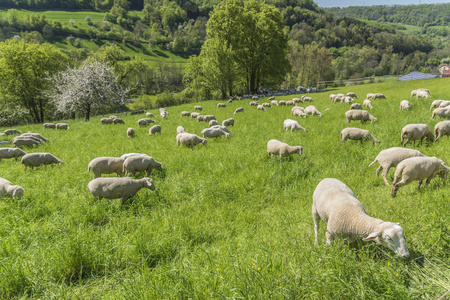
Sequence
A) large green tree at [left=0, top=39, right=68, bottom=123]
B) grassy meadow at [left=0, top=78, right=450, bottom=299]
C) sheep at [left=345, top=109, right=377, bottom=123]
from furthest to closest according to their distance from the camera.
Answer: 1. large green tree at [left=0, top=39, right=68, bottom=123]
2. sheep at [left=345, top=109, right=377, bottom=123]
3. grassy meadow at [left=0, top=78, right=450, bottom=299]

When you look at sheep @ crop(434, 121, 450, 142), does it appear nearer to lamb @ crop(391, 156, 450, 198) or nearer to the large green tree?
lamb @ crop(391, 156, 450, 198)

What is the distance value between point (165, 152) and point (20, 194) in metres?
5.27

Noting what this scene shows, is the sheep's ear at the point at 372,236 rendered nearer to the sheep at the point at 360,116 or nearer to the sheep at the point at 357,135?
the sheep at the point at 357,135

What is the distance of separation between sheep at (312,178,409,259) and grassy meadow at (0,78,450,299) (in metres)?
0.22

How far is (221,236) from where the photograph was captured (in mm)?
4531

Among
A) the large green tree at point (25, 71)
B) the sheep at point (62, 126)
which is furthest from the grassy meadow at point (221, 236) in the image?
the large green tree at point (25, 71)

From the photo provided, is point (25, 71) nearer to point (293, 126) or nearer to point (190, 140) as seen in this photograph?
point (190, 140)

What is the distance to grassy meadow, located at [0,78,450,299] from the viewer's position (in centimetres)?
277

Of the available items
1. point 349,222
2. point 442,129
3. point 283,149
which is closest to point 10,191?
point 349,222

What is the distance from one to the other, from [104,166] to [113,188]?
240 cm

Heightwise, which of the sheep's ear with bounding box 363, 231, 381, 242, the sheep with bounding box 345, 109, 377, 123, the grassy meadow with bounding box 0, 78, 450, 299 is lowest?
the grassy meadow with bounding box 0, 78, 450, 299

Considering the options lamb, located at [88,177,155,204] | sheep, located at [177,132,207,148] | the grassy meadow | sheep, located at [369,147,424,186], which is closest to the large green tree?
sheep, located at [177,132,207,148]

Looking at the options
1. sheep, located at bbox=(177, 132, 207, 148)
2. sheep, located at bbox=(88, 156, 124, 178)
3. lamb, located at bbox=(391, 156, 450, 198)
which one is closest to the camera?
lamb, located at bbox=(391, 156, 450, 198)

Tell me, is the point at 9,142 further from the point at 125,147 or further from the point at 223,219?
the point at 223,219
